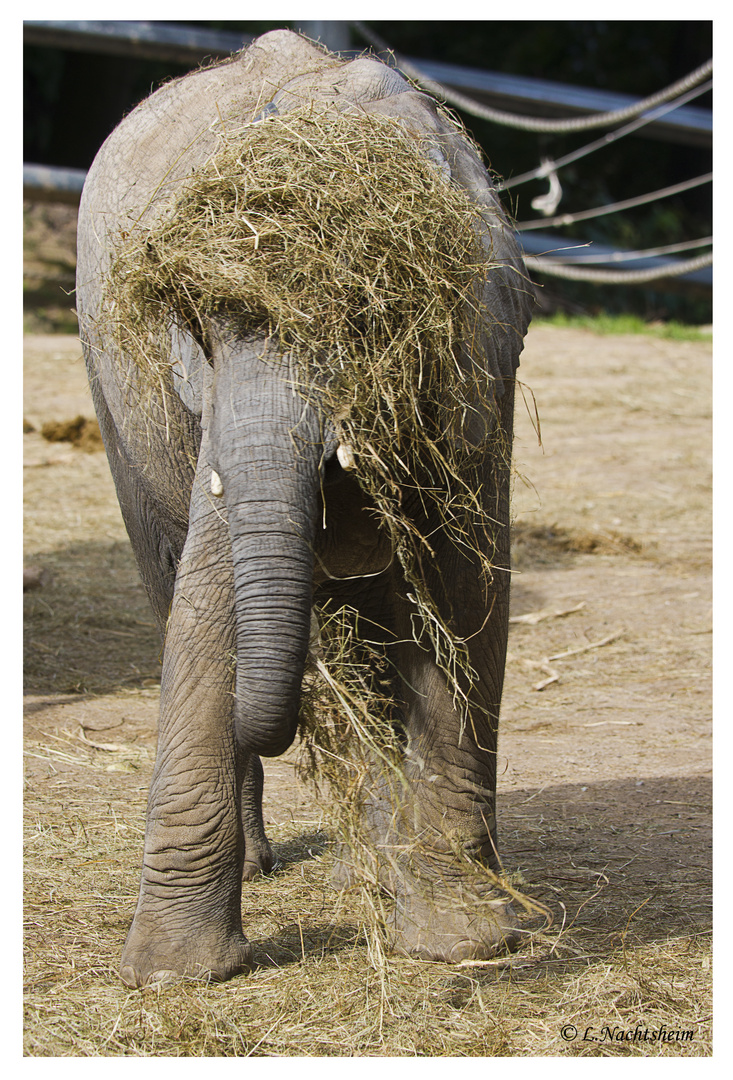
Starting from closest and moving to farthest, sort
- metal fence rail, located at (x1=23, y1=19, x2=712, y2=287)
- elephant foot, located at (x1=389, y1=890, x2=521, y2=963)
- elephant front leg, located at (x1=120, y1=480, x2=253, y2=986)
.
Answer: elephant front leg, located at (x1=120, y1=480, x2=253, y2=986) → elephant foot, located at (x1=389, y1=890, x2=521, y2=963) → metal fence rail, located at (x1=23, y1=19, x2=712, y2=287)

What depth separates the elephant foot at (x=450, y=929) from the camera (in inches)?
141

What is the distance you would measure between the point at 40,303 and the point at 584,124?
23.4 feet

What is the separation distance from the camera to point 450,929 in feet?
11.8

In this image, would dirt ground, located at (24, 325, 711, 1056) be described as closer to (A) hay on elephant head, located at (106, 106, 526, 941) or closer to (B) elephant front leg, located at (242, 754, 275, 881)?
(B) elephant front leg, located at (242, 754, 275, 881)

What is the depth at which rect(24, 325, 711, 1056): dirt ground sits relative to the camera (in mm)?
3182

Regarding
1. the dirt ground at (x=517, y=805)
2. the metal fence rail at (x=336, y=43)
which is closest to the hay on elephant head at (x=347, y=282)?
the dirt ground at (x=517, y=805)

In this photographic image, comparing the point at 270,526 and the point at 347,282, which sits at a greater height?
the point at 347,282

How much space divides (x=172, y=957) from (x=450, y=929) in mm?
844

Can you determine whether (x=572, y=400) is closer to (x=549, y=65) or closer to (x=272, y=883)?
(x=272, y=883)

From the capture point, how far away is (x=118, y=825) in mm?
4637

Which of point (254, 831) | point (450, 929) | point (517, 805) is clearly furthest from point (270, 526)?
point (517, 805)

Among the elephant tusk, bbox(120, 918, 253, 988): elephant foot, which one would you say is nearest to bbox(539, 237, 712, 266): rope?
the elephant tusk

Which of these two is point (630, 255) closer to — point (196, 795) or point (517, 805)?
point (517, 805)

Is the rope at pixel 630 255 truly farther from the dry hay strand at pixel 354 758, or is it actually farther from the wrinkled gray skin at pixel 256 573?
the dry hay strand at pixel 354 758
